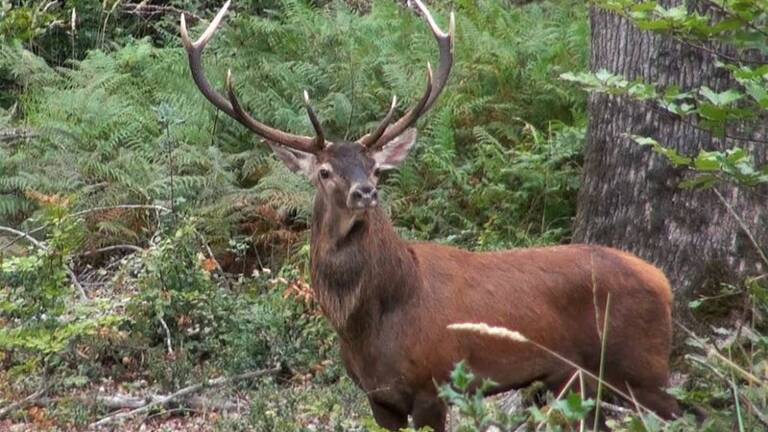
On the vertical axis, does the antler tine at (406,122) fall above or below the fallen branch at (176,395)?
above

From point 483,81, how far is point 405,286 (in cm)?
520

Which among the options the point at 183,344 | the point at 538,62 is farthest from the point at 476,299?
the point at 538,62

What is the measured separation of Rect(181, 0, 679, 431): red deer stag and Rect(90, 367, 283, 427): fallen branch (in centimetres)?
171

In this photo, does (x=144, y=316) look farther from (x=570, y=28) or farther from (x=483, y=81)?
(x=570, y=28)

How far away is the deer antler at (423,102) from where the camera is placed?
7.32 m

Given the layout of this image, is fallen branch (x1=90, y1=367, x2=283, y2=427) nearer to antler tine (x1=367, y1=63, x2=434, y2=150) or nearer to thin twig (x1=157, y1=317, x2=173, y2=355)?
thin twig (x1=157, y1=317, x2=173, y2=355)

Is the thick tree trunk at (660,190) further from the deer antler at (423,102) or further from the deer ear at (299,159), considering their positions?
the deer ear at (299,159)

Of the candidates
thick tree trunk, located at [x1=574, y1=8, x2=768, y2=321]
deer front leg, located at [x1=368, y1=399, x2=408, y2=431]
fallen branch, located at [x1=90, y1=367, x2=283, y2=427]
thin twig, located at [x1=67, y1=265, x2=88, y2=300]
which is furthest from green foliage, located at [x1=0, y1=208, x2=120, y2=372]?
thick tree trunk, located at [x1=574, y1=8, x2=768, y2=321]

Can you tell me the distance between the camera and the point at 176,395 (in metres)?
8.38

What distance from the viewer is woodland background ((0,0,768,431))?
7.55 meters

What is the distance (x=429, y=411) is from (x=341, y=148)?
1.36m

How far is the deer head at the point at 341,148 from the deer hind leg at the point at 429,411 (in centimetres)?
94

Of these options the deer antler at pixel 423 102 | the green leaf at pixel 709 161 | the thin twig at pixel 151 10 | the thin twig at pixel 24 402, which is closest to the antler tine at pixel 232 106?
the deer antler at pixel 423 102

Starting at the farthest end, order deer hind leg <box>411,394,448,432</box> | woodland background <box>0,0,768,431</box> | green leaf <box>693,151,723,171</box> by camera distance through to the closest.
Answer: woodland background <box>0,0,768,431</box> → deer hind leg <box>411,394,448,432</box> → green leaf <box>693,151,723,171</box>
